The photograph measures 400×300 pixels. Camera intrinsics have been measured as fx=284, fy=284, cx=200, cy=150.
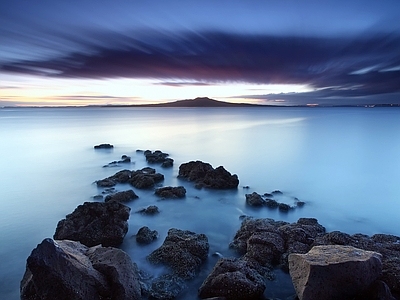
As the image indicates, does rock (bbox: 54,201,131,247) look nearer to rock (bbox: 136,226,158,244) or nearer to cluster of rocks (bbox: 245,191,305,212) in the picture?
rock (bbox: 136,226,158,244)

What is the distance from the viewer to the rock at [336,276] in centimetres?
436

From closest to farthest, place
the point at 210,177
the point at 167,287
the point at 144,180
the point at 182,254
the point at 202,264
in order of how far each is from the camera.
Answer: the point at 167,287, the point at 182,254, the point at 202,264, the point at 144,180, the point at 210,177

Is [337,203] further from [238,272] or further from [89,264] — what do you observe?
[89,264]

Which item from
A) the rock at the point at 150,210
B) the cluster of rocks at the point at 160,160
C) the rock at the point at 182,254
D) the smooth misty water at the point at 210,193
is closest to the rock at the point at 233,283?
the smooth misty water at the point at 210,193

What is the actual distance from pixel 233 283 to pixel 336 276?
1.64 m

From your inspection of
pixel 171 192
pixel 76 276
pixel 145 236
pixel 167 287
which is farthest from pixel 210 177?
pixel 76 276

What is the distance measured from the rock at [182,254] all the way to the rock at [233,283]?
76 cm

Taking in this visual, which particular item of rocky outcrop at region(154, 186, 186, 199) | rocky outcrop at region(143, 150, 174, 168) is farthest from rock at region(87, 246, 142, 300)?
rocky outcrop at region(143, 150, 174, 168)

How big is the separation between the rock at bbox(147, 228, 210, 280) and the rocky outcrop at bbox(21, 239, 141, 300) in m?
1.13

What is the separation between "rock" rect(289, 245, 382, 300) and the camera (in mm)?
4359

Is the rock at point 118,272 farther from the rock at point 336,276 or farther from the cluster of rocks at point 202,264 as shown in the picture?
the rock at point 336,276

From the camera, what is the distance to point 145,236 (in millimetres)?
7402

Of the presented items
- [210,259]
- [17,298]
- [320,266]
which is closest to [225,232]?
[210,259]

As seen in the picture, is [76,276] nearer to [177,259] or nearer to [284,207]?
[177,259]
